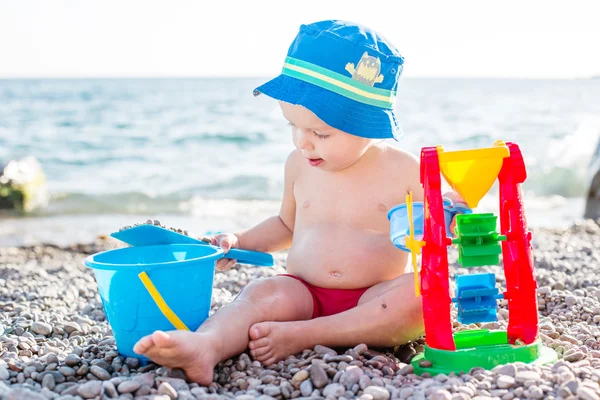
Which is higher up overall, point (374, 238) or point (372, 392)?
point (374, 238)

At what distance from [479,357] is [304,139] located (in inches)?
35.4

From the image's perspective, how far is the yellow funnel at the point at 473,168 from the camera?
1.94m

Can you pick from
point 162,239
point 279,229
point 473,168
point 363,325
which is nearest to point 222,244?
point 162,239

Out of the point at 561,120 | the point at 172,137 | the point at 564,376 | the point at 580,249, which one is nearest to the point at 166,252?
the point at 564,376

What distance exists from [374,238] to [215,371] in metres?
0.74

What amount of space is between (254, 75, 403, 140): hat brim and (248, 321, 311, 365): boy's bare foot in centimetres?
68

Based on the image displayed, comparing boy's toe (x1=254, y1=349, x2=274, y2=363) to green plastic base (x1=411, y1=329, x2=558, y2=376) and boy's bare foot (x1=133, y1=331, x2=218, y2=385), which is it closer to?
boy's bare foot (x1=133, y1=331, x2=218, y2=385)

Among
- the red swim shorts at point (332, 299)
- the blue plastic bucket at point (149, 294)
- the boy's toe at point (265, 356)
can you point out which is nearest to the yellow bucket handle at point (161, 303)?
the blue plastic bucket at point (149, 294)

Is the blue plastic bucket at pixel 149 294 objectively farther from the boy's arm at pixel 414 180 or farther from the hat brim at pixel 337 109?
the boy's arm at pixel 414 180

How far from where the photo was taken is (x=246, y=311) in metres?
2.24

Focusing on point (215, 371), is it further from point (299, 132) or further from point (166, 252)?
point (299, 132)

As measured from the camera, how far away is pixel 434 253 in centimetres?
197

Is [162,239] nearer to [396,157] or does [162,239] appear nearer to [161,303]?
[161,303]

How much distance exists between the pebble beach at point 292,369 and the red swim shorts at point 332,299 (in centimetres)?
19
